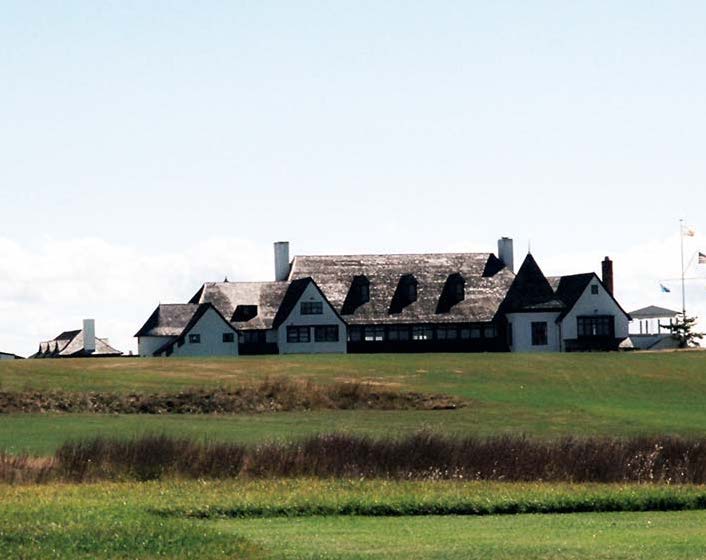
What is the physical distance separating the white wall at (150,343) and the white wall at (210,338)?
495cm

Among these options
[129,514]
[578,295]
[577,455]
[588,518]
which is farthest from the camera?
[578,295]

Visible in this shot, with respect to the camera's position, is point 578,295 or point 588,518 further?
point 578,295

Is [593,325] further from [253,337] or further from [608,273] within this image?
[253,337]

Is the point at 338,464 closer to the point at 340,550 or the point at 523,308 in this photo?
the point at 340,550

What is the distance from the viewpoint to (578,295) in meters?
105

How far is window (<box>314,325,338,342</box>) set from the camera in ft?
354

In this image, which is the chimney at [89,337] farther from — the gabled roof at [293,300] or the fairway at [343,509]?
the fairway at [343,509]

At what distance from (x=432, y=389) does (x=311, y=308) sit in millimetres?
35087

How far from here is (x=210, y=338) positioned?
107 meters

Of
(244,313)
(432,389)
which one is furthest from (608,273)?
(432,389)

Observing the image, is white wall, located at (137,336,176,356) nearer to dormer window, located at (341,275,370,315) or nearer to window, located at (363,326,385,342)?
dormer window, located at (341,275,370,315)

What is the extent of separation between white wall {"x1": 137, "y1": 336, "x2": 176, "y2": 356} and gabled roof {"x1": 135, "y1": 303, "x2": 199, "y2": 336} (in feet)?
1.23

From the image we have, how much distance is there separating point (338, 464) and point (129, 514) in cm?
1131

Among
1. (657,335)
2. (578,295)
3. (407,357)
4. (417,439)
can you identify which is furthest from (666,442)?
(657,335)
